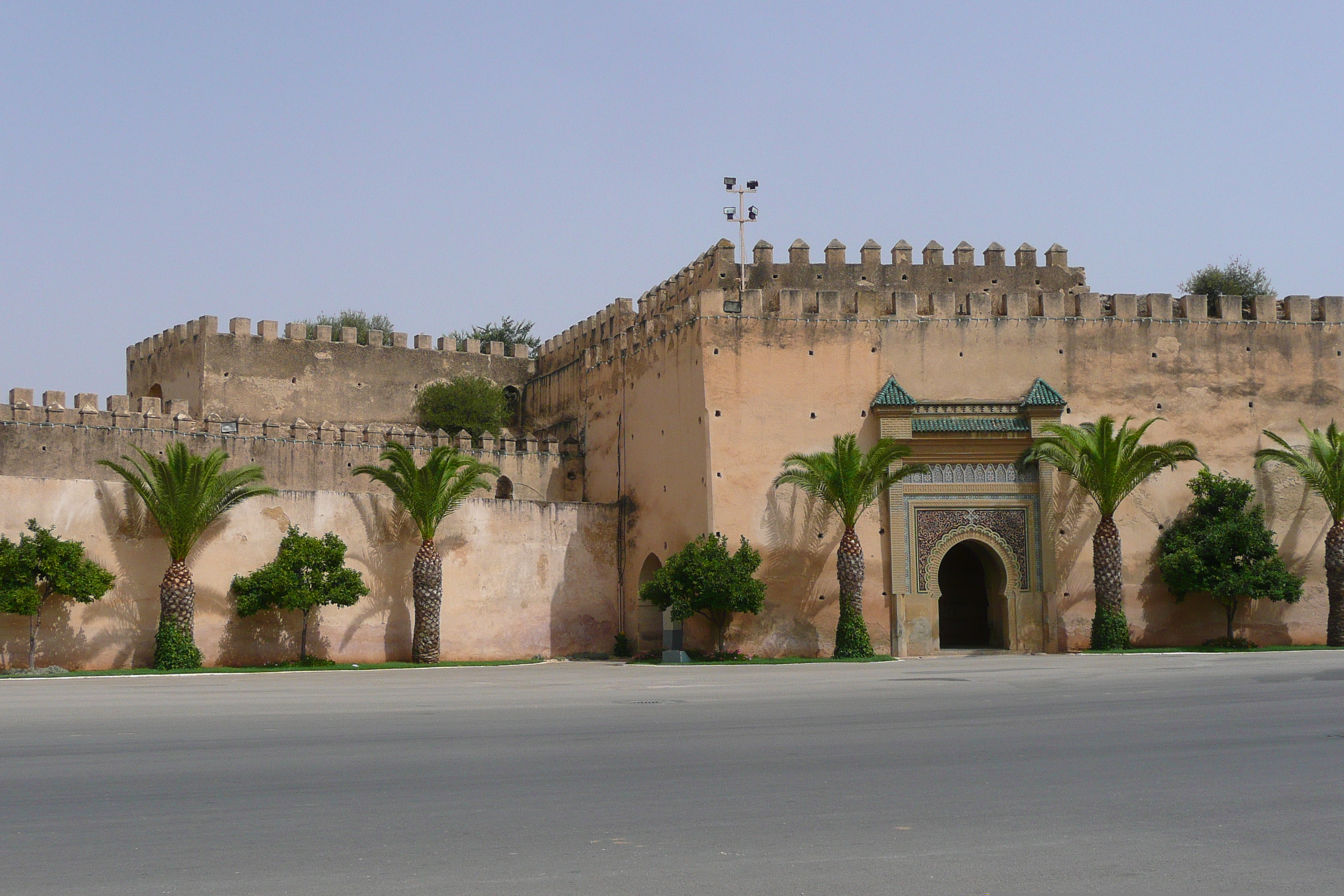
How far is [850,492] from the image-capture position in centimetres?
2283

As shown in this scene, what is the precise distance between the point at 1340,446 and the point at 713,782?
19.7 meters

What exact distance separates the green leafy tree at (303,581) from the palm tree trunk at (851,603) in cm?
791

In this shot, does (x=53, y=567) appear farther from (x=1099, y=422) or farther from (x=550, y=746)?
(x=1099, y=422)

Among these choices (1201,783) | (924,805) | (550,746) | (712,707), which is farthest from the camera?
(712,707)

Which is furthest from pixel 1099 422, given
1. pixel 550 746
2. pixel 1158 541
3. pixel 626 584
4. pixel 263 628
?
pixel 550 746

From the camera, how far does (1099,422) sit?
23.7 meters

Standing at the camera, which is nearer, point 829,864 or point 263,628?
point 829,864

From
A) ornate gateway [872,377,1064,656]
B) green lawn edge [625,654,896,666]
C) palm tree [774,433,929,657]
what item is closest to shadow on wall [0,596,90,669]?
green lawn edge [625,654,896,666]

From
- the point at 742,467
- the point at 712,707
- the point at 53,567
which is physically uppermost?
the point at 742,467

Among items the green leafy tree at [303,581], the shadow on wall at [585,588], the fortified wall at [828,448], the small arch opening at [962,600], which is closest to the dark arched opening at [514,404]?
the fortified wall at [828,448]

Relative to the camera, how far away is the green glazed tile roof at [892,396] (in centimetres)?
2364

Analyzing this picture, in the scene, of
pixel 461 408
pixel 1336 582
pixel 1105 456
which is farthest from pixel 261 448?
pixel 1336 582

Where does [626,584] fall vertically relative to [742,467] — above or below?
below

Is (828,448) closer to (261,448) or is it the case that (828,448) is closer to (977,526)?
(977,526)
